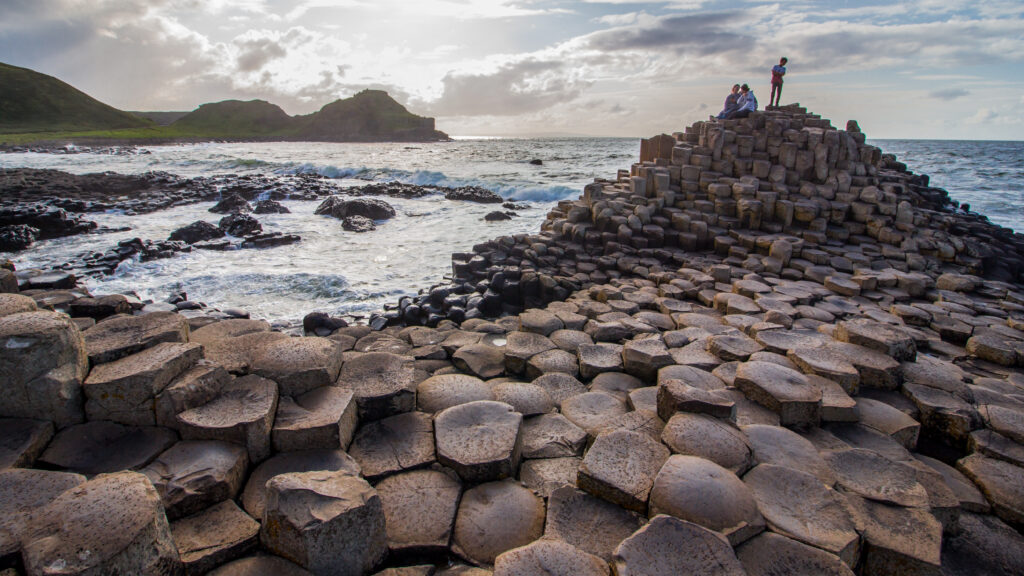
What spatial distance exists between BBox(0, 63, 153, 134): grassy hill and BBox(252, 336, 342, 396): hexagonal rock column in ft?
306

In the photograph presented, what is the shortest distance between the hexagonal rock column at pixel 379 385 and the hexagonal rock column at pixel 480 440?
0.31 m

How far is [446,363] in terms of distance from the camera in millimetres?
4895

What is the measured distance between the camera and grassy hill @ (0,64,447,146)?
6944 cm

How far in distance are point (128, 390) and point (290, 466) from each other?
42.5 inches

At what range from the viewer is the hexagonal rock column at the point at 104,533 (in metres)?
1.76

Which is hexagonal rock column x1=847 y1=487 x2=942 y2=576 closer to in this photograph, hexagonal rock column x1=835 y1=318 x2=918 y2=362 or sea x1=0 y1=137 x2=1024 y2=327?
hexagonal rock column x1=835 y1=318 x2=918 y2=362

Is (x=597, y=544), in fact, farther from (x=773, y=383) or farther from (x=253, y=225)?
(x=253, y=225)

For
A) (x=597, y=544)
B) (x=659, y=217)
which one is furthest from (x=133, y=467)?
(x=659, y=217)

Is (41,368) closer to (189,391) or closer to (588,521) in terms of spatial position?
(189,391)

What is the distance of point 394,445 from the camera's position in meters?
3.13

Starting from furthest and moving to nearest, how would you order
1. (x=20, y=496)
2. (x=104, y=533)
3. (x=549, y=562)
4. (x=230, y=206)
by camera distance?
(x=230, y=206) < (x=20, y=496) < (x=549, y=562) < (x=104, y=533)

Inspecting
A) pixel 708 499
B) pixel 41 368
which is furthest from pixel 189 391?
pixel 708 499

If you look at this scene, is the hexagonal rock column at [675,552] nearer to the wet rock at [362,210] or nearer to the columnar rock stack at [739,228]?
the columnar rock stack at [739,228]

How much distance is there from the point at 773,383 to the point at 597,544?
6.94 feet
